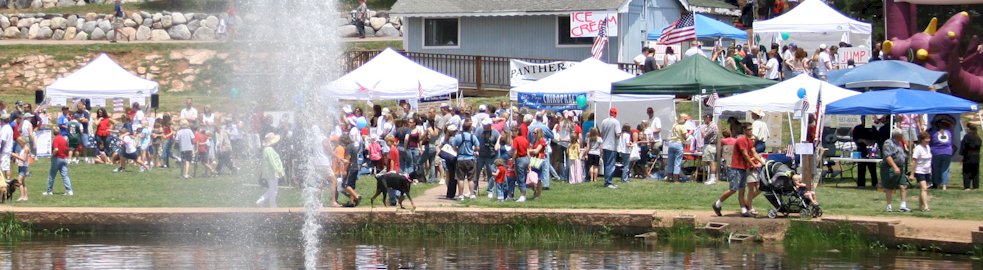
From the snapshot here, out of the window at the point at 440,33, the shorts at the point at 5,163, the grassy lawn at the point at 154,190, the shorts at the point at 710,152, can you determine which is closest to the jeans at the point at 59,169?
the grassy lawn at the point at 154,190

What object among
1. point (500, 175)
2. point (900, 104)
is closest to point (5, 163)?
point (500, 175)

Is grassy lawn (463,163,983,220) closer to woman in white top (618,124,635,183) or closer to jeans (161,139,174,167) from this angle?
woman in white top (618,124,635,183)

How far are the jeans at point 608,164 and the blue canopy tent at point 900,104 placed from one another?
3728 millimetres

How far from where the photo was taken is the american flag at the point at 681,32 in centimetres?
3662

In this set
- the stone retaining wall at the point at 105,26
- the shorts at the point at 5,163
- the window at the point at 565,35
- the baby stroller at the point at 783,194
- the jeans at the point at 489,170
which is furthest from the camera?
the stone retaining wall at the point at 105,26

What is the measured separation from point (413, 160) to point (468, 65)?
15.1 meters

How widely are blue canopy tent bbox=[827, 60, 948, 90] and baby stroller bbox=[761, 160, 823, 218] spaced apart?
765 cm

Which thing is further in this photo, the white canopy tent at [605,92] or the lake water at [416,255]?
the white canopy tent at [605,92]

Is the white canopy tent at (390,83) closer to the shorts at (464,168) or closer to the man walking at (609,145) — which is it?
the man walking at (609,145)

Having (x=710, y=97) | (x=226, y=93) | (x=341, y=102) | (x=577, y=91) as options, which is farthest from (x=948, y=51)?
(x=226, y=93)

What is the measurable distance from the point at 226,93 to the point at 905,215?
67.3 ft

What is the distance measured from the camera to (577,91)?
1174 inches

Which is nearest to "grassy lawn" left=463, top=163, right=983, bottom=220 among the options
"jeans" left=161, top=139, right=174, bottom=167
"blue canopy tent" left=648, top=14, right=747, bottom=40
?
"jeans" left=161, top=139, right=174, bottom=167

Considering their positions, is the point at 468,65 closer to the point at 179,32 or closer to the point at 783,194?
the point at 179,32
